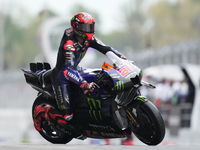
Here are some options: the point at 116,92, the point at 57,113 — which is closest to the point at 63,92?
the point at 57,113

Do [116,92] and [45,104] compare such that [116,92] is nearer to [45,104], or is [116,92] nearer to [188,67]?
[45,104]

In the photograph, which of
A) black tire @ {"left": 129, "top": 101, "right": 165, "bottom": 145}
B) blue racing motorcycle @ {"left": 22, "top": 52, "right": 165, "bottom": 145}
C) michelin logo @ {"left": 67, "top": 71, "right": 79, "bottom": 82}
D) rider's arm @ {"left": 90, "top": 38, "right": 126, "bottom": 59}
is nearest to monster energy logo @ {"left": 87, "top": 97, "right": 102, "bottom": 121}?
blue racing motorcycle @ {"left": 22, "top": 52, "right": 165, "bottom": 145}

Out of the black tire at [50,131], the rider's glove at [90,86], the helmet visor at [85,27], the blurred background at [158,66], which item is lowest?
the blurred background at [158,66]

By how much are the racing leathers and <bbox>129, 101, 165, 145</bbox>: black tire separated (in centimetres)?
97

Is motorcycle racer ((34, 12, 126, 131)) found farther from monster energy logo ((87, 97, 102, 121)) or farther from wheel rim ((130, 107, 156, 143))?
wheel rim ((130, 107, 156, 143))

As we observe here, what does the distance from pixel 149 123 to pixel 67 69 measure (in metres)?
1.49

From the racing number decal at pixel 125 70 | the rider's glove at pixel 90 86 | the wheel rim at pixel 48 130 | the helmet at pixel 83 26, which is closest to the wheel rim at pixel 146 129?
the racing number decal at pixel 125 70

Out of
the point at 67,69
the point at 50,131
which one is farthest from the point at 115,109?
the point at 50,131

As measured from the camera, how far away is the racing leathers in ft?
23.4

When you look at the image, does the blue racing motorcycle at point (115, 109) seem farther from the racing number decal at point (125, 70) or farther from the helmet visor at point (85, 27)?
the helmet visor at point (85, 27)

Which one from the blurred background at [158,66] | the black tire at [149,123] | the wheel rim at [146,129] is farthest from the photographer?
the blurred background at [158,66]

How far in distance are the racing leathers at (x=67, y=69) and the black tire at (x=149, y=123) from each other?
0.97m

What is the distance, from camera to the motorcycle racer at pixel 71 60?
23.4 feet

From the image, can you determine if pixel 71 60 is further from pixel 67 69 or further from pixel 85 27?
pixel 85 27
